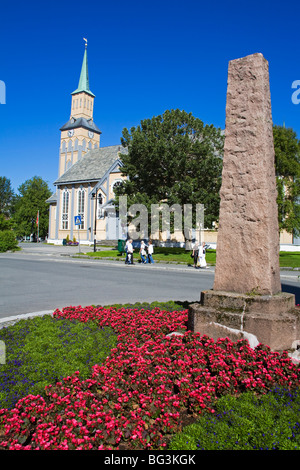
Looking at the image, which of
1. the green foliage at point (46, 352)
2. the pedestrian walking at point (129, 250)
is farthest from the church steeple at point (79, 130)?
the green foliage at point (46, 352)

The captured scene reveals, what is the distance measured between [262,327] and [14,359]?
3021 millimetres

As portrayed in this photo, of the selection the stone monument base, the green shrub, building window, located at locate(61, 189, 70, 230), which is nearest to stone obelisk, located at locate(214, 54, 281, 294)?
the stone monument base

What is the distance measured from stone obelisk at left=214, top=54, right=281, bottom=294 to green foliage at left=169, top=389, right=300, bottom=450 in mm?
1865

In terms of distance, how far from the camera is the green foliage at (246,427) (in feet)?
7.52

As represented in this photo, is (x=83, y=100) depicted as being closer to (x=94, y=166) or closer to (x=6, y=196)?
(x=94, y=166)

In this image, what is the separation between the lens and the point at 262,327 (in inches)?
162

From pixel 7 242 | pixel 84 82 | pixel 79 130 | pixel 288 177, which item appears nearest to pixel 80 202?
pixel 7 242

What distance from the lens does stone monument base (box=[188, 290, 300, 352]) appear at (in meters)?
4.07

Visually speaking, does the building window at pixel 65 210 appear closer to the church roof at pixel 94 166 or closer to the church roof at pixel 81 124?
the church roof at pixel 94 166

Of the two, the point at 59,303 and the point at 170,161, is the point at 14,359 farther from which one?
the point at 170,161

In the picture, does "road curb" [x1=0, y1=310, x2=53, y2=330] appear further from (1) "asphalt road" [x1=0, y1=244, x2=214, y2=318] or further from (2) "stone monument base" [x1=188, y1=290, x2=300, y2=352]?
(2) "stone monument base" [x1=188, y1=290, x2=300, y2=352]

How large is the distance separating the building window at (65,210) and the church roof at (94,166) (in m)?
1.90

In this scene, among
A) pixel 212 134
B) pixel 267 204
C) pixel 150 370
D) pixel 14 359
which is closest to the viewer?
pixel 150 370
